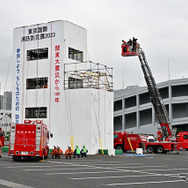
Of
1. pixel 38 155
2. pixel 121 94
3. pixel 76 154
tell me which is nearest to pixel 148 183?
pixel 38 155

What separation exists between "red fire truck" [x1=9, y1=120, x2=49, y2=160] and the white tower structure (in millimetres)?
10047

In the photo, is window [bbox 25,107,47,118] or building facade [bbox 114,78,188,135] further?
building facade [bbox 114,78,188,135]

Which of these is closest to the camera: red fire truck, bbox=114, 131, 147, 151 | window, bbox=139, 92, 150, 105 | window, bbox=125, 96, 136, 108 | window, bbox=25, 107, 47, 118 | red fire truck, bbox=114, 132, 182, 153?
window, bbox=25, 107, 47, 118

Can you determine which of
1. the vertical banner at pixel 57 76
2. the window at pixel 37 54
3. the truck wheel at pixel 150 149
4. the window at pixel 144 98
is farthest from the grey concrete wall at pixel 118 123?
the vertical banner at pixel 57 76

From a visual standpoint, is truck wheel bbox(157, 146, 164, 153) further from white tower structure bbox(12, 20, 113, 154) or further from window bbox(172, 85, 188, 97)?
window bbox(172, 85, 188, 97)

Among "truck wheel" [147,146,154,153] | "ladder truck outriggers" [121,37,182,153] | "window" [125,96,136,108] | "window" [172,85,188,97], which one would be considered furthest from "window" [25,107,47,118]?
"window" [125,96,136,108]

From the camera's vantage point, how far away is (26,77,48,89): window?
3756 centimetres

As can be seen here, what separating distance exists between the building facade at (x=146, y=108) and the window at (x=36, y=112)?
4348cm

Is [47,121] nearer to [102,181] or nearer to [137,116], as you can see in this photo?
[102,181]

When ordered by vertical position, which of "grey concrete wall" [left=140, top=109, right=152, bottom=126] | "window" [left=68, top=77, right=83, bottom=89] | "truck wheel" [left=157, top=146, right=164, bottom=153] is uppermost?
"window" [left=68, top=77, right=83, bottom=89]

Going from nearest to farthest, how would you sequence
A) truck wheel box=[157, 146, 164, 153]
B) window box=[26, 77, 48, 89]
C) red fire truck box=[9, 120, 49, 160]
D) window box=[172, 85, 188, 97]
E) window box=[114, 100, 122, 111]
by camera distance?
red fire truck box=[9, 120, 49, 160]
window box=[26, 77, 48, 89]
truck wheel box=[157, 146, 164, 153]
window box=[172, 85, 188, 97]
window box=[114, 100, 122, 111]

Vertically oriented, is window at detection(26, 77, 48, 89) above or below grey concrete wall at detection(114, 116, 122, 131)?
above

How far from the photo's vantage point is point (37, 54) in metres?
37.9

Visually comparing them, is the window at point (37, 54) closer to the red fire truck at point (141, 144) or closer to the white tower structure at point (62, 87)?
the white tower structure at point (62, 87)
